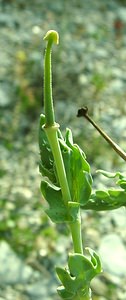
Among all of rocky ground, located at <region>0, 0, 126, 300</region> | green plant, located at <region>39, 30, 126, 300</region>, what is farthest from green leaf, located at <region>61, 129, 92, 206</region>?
rocky ground, located at <region>0, 0, 126, 300</region>

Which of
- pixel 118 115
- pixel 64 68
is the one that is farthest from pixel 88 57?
pixel 118 115

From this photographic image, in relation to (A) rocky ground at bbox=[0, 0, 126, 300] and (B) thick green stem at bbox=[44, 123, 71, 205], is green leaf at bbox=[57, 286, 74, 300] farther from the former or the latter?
(A) rocky ground at bbox=[0, 0, 126, 300]

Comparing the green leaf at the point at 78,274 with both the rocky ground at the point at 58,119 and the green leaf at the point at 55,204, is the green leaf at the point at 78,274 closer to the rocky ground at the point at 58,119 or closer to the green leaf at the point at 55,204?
Result: the green leaf at the point at 55,204

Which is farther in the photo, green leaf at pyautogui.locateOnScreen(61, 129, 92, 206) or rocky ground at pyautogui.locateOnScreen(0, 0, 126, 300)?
rocky ground at pyautogui.locateOnScreen(0, 0, 126, 300)

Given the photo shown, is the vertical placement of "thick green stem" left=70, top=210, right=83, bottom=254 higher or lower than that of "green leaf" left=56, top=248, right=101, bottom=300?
Result: higher

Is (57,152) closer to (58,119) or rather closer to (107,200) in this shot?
(107,200)

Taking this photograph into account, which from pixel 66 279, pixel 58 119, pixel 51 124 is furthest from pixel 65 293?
pixel 58 119

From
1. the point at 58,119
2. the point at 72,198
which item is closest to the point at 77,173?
the point at 72,198

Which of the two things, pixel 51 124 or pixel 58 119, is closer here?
pixel 51 124

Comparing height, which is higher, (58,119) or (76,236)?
(58,119)
